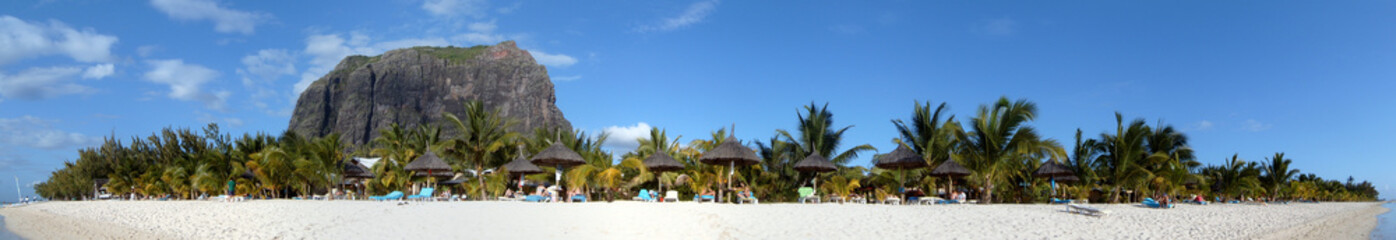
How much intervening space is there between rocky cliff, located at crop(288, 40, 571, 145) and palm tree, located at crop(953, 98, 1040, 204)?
238ft

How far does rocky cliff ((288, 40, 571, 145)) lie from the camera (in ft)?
287

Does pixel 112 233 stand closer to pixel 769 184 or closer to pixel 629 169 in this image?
pixel 629 169

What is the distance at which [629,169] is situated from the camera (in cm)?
1855

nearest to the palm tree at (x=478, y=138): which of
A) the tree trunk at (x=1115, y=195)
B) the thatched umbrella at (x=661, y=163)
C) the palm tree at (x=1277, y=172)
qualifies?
the thatched umbrella at (x=661, y=163)

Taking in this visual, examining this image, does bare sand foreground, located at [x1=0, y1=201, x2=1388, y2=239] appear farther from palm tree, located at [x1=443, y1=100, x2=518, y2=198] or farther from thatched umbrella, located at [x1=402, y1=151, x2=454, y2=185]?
palm tree, located at [x1=443, y1=100, x2=518, y2=198]

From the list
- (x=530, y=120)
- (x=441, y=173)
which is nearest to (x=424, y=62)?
(x=530, y=120)

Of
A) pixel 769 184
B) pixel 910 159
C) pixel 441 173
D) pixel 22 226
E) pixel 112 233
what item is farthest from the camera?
pixel 441 173

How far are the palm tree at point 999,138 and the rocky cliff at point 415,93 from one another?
72.4m

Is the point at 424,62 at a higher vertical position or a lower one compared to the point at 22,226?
higher

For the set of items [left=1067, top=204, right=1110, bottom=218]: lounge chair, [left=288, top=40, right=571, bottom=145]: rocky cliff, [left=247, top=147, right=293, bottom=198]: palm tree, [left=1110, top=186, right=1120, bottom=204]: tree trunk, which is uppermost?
[left=288, top=40, right=571, bottom=145]: rocky cliff

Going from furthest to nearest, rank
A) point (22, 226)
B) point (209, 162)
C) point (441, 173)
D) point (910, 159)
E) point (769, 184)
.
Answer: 1. point (209, 162)
2. point (441, 173)
3. point (769, 184)
4. point (910, 159)
5. point (22, 226)

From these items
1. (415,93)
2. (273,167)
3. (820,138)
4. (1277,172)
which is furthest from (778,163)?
(415,93)

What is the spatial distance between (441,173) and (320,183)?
4310mm

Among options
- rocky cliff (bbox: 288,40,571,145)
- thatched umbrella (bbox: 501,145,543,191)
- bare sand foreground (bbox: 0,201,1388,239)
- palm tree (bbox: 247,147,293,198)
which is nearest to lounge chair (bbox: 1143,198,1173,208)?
bare sand foreground (bbox: 0,201,1388,239)
